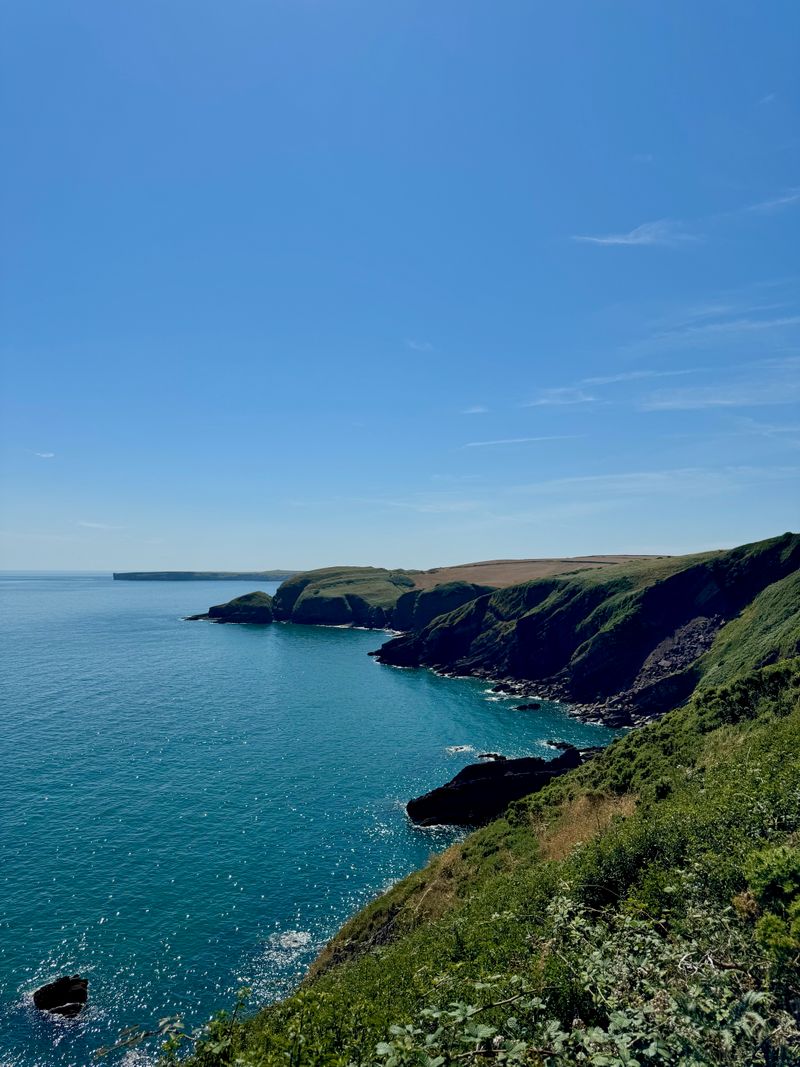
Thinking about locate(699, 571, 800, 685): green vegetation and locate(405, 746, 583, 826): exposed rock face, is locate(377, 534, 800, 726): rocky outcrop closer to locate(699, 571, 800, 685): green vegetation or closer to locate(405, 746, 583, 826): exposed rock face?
locate(699, 571, 800, 685): green vegetation

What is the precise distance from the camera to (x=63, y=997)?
30609 millimetres

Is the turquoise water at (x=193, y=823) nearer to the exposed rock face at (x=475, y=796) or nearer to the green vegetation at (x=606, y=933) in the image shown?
the exposed rock face at (x=475, y=796)

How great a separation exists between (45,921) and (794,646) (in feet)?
272

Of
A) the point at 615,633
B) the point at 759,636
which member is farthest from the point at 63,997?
the point at 615,633

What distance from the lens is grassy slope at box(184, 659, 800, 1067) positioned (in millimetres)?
6512

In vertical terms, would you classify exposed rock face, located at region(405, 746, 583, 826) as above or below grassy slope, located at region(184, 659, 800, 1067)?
below

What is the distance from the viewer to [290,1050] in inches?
345

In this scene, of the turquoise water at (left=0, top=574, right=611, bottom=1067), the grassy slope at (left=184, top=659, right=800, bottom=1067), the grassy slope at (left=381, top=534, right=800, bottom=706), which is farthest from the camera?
the grassy slope at (left=381, top=534, right=800, bottom=706)

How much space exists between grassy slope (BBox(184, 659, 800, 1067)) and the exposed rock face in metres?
23.6

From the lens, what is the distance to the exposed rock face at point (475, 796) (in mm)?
54719

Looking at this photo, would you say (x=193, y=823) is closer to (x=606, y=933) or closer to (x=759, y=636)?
(x=606, y=933)

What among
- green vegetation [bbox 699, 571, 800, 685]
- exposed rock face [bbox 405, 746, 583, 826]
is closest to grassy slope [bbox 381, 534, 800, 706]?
green vegetation [bbox 699, 571, 800, 685]

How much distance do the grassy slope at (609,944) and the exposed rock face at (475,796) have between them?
930 inches

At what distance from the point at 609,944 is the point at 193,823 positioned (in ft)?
173
